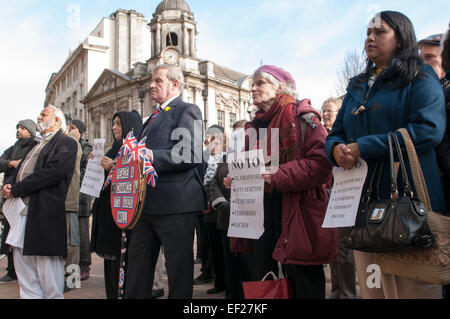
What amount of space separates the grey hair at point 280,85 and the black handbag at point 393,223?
3.99 feet

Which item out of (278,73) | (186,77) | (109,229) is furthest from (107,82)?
(278,73)

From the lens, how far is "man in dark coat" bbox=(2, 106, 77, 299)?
4469mm

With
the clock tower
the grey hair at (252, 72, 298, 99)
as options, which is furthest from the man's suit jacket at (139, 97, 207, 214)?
the clock tower

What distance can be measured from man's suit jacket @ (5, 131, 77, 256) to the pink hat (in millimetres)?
2662

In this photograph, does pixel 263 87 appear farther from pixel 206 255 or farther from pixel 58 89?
pixel 58 89

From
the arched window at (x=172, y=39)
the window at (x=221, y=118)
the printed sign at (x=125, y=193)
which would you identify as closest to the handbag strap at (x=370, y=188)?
the printed sign at (x=125, y=193)

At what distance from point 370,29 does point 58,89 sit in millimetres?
76190

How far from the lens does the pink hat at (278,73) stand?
130 inches

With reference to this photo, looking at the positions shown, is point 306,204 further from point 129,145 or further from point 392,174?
point 129,145

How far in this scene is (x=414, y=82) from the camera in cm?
238

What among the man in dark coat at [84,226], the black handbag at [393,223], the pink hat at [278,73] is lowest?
the man in dark coat at [84,226]

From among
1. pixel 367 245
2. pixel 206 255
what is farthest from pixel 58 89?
pixel 367 245

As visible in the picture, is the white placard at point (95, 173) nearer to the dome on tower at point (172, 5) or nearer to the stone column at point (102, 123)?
the dome on tower at point (172, 5)

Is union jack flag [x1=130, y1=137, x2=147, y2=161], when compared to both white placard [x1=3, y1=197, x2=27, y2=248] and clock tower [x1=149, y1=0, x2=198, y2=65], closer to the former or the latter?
white placard [x1=3, y1=197, x2=27, y2=248]
